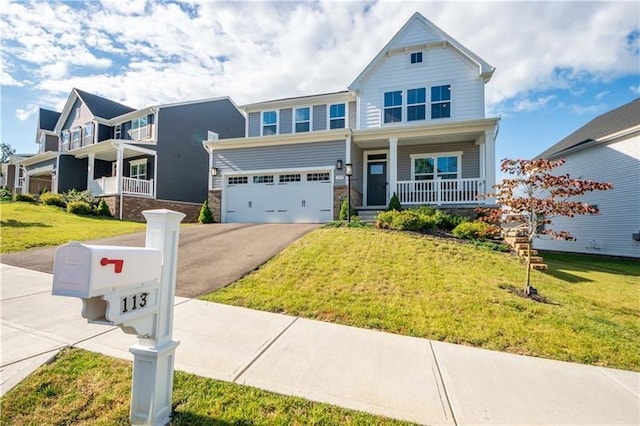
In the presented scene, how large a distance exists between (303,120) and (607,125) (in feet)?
47.8

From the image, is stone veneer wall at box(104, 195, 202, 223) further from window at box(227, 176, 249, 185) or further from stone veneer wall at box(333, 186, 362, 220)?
stone veneer wall at box(333, 186, 362, 220)

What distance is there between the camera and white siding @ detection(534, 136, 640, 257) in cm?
1221

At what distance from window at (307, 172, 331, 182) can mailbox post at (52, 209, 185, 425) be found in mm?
11400

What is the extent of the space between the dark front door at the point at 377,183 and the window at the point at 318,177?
2442mm

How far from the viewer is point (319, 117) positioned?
15961 mm

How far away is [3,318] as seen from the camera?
3.78 metres

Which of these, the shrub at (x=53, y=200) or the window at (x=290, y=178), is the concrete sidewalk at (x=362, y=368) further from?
the shrub at (x=53, y=200)

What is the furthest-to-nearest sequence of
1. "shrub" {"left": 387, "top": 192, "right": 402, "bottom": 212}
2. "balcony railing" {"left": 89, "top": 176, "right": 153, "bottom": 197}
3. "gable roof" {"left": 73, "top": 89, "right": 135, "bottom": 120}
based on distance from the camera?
"gable roof" {"left": 73, "top": 89, "right": 135, "bottom": 120}
"balcony railing" {"left": 89, "top": 176, "right": 153, "bottom": 197}
"shrub" {"left": 387, "top": 192, "right": 402, "bottom": 212}

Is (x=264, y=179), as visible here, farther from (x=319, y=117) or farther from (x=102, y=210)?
(x=102, y=210)

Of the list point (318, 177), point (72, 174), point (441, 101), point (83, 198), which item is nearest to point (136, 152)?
point (83, 198)

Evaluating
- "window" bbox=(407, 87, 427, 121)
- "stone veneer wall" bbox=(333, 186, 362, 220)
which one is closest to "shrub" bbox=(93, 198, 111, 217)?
"stone veneer wall" bbox=(333, 186, 362, 220)

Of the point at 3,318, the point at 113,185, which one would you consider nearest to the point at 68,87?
the point at 113,185

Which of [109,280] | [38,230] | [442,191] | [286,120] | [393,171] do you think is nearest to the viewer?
[109,280]

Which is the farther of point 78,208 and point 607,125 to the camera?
point 78,208
